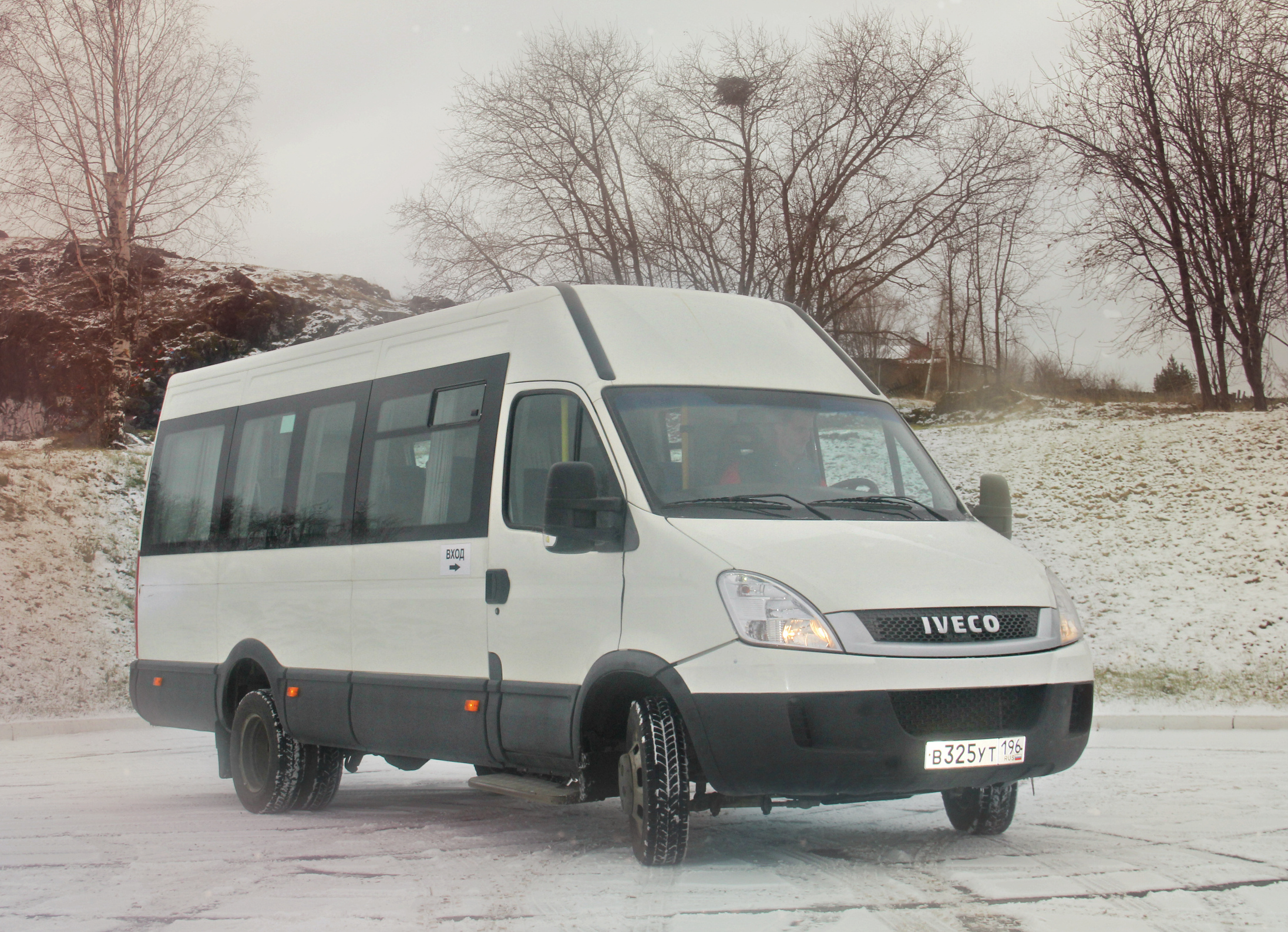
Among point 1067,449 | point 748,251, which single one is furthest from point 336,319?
point 1067,449

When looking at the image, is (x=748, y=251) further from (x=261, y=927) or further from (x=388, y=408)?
(x=261, y=927)

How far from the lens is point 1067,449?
2636 centimetres

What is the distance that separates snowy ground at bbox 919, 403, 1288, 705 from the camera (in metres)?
16.2

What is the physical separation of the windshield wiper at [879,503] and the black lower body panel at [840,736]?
1083 millimetres

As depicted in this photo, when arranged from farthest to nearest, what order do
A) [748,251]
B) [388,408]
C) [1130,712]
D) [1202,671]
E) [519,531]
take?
[748,251] → [1202,671] → [1130,712] → [388,408] → [519,531]

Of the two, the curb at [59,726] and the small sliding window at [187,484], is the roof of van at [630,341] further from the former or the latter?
the curb at [59,726]

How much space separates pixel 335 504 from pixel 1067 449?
20638 mm

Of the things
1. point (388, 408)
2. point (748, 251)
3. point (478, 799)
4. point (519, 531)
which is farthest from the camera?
point (748, 251)

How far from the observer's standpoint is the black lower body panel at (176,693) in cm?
955

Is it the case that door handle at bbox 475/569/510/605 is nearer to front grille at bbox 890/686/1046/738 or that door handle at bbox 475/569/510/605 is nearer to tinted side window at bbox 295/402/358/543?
tinted side window at bbox 295/402/358/543

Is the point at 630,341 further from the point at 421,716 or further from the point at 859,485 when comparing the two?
the point at 421,716

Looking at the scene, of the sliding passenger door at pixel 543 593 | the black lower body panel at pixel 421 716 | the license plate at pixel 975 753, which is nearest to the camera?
the license plate at pixel 975 753

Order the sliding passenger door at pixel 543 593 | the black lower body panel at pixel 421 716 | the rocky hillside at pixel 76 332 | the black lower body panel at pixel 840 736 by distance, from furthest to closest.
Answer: the rocky hillside at pixel 76 332, the black lower body panel at pixel 421 716, the sliding passenger door at pixel 543 593, the black lower body panel at pixel 840 736

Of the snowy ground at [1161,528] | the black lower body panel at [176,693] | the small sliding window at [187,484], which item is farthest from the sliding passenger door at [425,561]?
the snowy ground at [1161,528]
